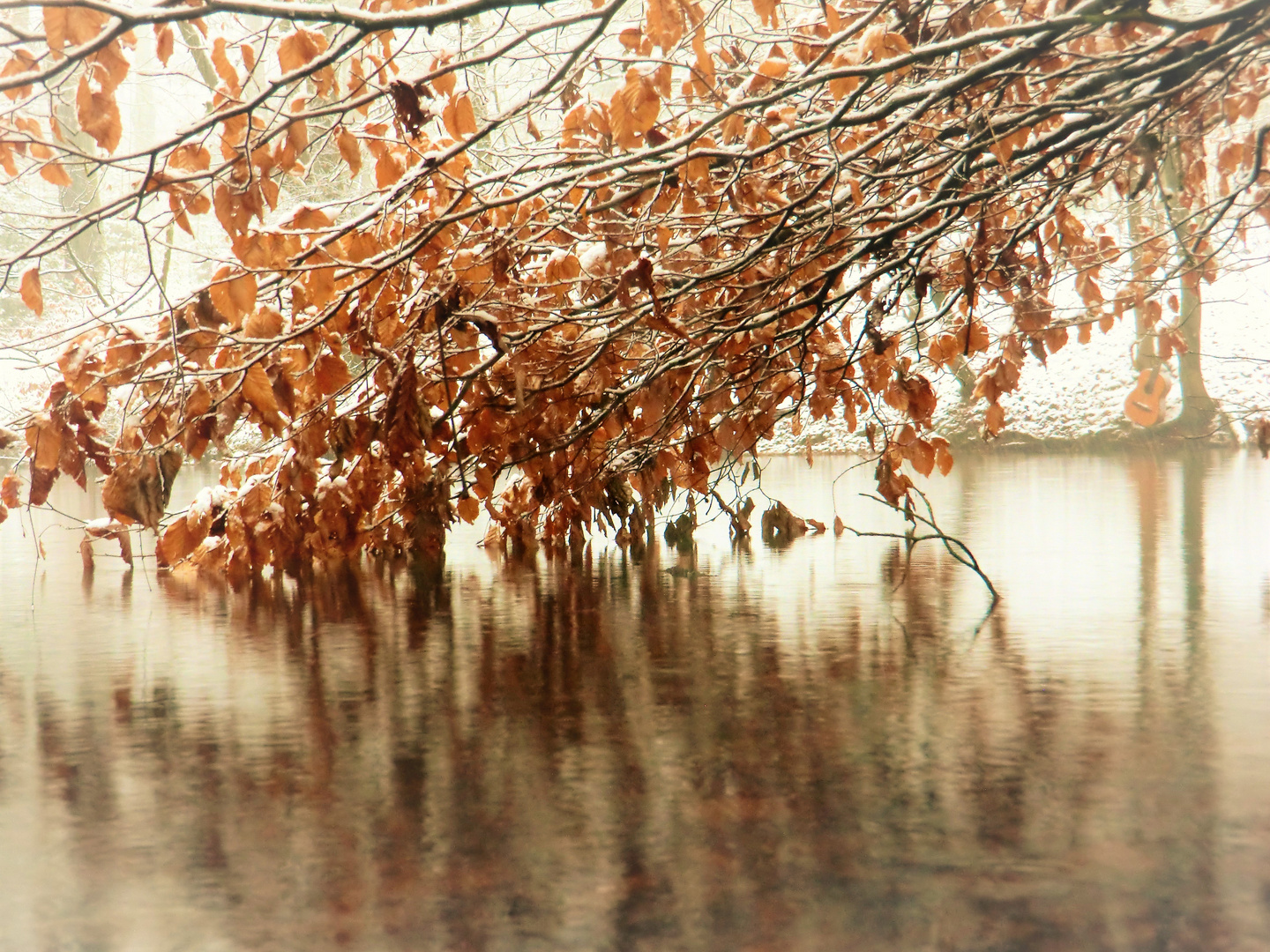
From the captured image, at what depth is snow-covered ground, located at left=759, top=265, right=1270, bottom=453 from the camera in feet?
54.4

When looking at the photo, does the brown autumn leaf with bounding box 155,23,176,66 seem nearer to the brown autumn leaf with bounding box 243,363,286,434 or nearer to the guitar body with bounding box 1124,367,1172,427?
the brown autumn leaf with bounding box 243,363,286,434

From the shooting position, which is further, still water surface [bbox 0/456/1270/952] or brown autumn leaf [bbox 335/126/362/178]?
brown autumn leaf [bbox 335/126/362/178]

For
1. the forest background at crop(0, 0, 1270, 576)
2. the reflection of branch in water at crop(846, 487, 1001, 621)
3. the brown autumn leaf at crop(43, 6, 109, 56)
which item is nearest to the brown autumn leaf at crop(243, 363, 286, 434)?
the forest background at crop(0, 0, 1270, 576)

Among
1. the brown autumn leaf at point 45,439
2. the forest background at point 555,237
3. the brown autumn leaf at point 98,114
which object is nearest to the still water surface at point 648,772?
the brown autumn leaf at point 45,439

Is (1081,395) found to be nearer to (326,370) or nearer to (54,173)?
(326,370)

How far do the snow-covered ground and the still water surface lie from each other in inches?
495

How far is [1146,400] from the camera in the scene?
4.58m

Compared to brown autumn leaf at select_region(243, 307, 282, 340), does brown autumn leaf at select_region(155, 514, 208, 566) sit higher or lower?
lower

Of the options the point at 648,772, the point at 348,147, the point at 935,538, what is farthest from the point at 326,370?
the point at 935,538

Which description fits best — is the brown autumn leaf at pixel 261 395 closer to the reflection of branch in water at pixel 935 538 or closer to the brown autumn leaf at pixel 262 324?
the brown autumn leaf at pixel 262 324

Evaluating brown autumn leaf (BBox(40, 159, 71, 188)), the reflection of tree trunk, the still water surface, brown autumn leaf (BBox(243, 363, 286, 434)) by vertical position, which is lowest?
the reflection of tree trunk

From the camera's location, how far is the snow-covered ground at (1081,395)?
16.6m

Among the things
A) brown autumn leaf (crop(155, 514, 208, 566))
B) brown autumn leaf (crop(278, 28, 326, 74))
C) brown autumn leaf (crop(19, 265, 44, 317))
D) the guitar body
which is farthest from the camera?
the guitar body

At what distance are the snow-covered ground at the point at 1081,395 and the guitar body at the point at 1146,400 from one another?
10.8m
